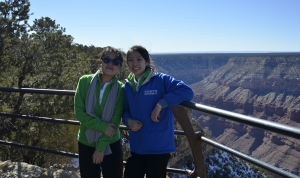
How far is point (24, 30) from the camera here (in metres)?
20.6

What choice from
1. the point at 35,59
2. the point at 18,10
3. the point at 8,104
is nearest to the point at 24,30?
the point at 18,10

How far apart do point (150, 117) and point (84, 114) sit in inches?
22.6

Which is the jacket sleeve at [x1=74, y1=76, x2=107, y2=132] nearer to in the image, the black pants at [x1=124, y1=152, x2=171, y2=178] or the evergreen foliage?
the black pants at [x1=124, y1=152, x2=171, y2=178]

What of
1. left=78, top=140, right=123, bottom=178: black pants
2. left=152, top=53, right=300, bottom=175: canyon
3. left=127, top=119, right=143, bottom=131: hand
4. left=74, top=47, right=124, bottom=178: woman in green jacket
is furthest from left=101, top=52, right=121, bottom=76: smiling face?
left=152, top=53, right=300, bottom=175: canyon

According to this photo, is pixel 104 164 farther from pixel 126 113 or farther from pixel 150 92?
pixel 150 92

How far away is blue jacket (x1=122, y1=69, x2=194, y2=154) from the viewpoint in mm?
2418

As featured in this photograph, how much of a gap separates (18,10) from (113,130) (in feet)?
74.6

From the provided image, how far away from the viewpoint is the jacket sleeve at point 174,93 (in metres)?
2.37

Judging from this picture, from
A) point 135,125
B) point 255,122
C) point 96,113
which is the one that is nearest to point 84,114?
point 96,113

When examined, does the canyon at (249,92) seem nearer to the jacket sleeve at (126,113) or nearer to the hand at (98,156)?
the jacket sleeve at (126,113)

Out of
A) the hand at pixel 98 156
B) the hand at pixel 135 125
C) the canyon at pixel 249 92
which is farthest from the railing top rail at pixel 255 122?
the canyon at pixel 249 92

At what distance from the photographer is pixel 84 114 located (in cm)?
261

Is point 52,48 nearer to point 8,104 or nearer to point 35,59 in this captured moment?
point 35,59

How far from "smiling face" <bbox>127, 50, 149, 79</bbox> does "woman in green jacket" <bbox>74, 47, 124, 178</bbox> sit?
12cm
